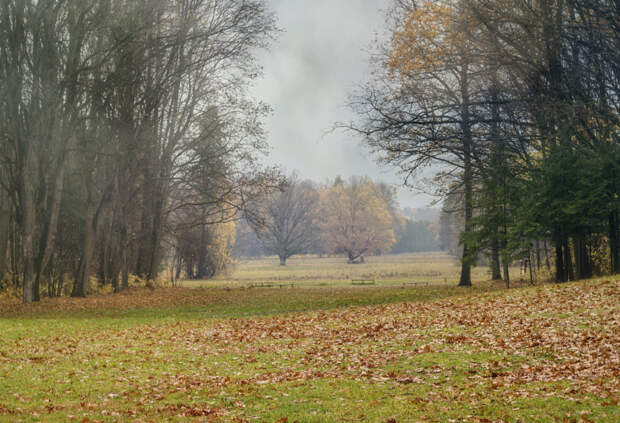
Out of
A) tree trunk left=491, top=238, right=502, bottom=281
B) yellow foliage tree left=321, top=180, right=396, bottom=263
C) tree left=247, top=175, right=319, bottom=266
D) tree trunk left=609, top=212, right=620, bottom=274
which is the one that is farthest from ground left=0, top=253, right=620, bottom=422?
yellow foliage tree left=321, top=180, right=396, bottom=263

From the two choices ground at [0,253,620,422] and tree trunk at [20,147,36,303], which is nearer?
ground at [0,253,620,422]

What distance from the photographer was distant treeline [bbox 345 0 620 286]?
2230 centimetres

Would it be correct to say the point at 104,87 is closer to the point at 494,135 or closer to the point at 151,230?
the point at 151,230

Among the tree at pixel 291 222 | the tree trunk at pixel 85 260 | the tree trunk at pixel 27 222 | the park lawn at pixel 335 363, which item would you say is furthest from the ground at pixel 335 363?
the tree at pixel 291 222

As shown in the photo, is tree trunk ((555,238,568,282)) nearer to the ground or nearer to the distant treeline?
the distant treeline

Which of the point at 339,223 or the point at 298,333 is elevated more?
the point at 339,223

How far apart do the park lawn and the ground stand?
4 cm

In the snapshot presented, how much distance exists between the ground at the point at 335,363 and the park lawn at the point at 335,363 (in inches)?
1.5

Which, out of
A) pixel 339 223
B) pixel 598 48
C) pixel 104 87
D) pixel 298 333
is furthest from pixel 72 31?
pixel 339 223

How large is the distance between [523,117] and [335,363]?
18536mm

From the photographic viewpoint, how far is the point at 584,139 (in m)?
24.2

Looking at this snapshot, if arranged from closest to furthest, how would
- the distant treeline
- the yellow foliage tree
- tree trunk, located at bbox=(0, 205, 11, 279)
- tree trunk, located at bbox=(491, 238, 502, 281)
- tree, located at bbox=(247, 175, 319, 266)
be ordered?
the distant treeline → tree trunk, located at bbox=(0, 205, 11, 279) → tree trunk, located at bbox=(491, 238, 502, 281) → tree, located at bbox=(247, 175, 319, 266) → the yellow foliage tree

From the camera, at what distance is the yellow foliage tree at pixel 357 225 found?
3386 inches

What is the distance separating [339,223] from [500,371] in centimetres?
7793
